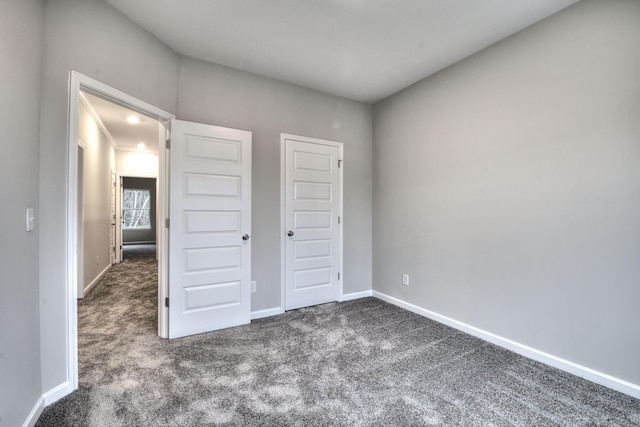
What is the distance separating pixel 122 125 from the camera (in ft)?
16.2

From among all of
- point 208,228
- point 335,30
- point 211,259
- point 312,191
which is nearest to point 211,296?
point 211,259

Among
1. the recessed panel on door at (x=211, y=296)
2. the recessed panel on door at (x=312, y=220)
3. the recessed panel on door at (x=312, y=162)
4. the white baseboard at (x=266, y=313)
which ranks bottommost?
the white baseboard at (x=266, y=313)

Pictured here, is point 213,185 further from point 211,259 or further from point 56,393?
point 56,393

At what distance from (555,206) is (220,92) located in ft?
10.6

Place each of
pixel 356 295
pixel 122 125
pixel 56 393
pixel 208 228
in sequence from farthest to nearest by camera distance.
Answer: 1. pixel 122 125
2. pixel 356 295
3. pixel 208 228
4. pixel 56 393

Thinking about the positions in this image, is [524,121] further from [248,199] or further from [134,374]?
[134,374]

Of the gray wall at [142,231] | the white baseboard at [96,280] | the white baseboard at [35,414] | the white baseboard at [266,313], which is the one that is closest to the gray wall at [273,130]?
the white baseboard at [266,313]

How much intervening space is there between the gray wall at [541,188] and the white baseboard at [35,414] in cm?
327

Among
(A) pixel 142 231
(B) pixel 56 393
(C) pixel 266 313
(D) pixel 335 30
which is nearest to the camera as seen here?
(B) pixel 56 393

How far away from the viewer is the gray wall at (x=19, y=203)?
1376mm

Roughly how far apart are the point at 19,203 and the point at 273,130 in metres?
2.27

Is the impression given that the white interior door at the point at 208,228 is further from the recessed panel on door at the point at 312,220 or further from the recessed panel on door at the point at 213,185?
the recessed panel on door at the point at 312,220

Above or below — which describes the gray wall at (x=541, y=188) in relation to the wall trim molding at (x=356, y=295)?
above

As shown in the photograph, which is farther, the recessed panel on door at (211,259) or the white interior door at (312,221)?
the white interior door at (312,221)
